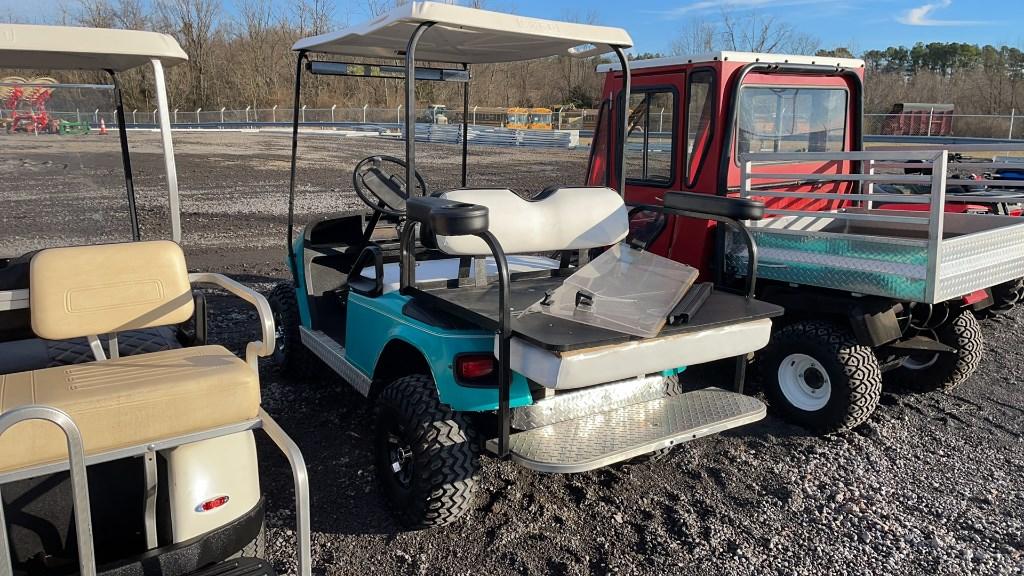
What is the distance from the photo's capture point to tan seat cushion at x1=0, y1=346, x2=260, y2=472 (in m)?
1.87

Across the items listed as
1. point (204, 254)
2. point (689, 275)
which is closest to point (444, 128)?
point (204, 254)

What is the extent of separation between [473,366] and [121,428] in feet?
4.36

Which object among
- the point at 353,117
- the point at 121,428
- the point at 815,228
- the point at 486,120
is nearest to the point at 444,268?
the point at 121,428

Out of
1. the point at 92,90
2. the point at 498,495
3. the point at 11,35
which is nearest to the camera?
the point at 11,35

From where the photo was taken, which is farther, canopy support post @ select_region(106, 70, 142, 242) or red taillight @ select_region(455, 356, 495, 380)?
canopy support post @ select_region(106, 70, 142, 242)

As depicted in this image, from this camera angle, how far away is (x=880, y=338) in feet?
13.5

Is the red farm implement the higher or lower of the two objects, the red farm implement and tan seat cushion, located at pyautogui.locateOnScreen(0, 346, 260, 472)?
the higher

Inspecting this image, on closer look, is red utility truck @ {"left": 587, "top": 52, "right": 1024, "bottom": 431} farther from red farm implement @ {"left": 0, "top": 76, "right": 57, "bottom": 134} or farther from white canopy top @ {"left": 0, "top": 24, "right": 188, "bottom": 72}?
red farm implement @ {"left": 0, "top": 76, "right": 57, "bottom": 134}

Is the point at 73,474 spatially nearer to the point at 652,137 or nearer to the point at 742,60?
the point at 652,137

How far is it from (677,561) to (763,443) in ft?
4.56

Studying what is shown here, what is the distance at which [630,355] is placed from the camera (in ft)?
8.93

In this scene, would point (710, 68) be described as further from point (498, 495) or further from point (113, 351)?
point (113, 351)

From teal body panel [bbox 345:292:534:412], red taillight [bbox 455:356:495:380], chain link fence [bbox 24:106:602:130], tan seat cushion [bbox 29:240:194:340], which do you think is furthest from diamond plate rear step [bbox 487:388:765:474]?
chain link fence [bbox 24:106:602:130]

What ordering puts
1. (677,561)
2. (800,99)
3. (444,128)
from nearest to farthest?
(677,561) → (800,99) → (444,128)
